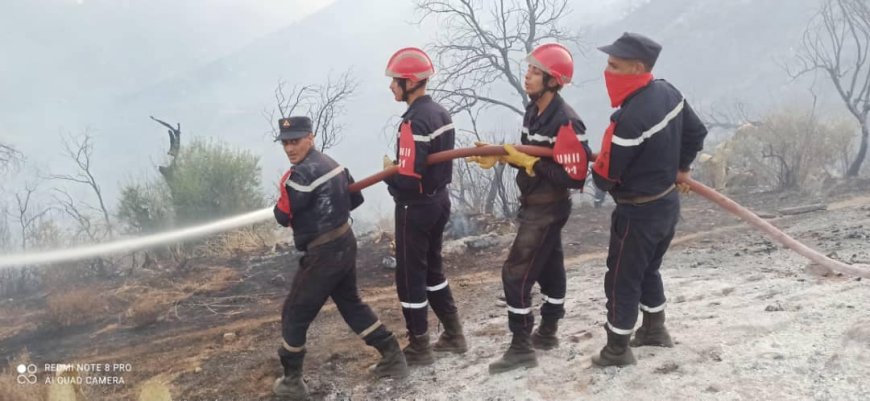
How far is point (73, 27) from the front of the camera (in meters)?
172

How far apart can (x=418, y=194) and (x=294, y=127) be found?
3.19 ft

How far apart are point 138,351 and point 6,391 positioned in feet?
5.37

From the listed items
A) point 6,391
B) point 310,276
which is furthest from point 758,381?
point 6,391

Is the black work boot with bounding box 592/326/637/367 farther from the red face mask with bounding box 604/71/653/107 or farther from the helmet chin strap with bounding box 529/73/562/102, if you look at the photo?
the helmet chin strap with bounding box 529/73/562/102

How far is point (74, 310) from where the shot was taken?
7.39m

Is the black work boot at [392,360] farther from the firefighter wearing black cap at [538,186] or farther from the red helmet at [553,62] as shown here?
the red helmet at [553,62]

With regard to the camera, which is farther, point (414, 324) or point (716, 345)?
point (414, 324)

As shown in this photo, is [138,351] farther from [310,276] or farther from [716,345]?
[716,345]

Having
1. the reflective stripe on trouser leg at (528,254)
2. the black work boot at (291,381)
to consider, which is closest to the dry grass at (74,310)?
the black work boot at (291,381)

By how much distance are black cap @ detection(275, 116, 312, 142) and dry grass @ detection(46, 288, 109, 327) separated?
4995 millimetres

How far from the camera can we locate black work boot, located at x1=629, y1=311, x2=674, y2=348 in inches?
158

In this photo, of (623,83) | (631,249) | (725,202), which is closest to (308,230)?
(631,249)

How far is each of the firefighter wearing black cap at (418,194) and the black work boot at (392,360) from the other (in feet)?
0.68

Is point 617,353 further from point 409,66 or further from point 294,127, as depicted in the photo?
point 294,127
